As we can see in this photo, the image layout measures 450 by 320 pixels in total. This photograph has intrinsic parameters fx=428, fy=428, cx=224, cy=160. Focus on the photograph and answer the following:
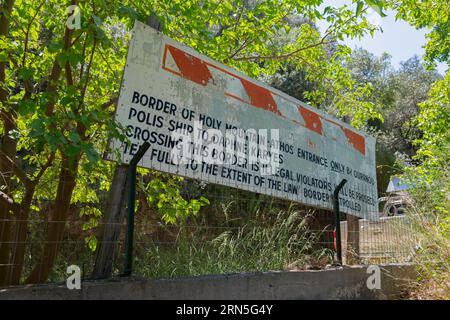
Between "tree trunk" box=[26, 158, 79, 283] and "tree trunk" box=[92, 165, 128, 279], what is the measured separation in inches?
16.0

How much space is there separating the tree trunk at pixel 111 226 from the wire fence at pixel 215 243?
0.03m

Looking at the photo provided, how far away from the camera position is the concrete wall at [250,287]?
3.36m

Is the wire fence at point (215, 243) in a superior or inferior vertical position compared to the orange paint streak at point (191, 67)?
inferior

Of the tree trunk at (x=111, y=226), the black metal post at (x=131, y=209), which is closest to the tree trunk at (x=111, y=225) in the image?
the tree trunk at (x=111, y=226)

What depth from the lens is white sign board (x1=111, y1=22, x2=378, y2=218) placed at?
4383mm

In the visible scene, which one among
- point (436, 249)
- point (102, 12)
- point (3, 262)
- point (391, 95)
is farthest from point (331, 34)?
point (391, 95)

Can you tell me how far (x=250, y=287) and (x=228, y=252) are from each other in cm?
171

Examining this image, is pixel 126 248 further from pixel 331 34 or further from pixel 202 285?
pixel 331 34

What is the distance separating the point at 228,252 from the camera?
6309 millimetres

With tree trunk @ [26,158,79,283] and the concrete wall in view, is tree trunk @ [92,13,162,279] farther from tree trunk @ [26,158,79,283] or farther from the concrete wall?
tree trunk @ [26,158,79,283]

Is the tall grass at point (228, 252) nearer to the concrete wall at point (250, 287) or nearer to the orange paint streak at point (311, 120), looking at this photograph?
the concrete wall at point (250, 287)

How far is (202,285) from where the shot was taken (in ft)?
13.7

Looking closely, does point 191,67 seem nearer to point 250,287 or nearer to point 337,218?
point 250,287

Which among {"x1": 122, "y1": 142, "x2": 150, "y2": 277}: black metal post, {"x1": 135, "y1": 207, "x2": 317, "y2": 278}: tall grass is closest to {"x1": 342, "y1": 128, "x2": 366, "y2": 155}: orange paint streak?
{"x1": 135, "y1": 207, "x2": 317, "y2": 278}: tall grass
